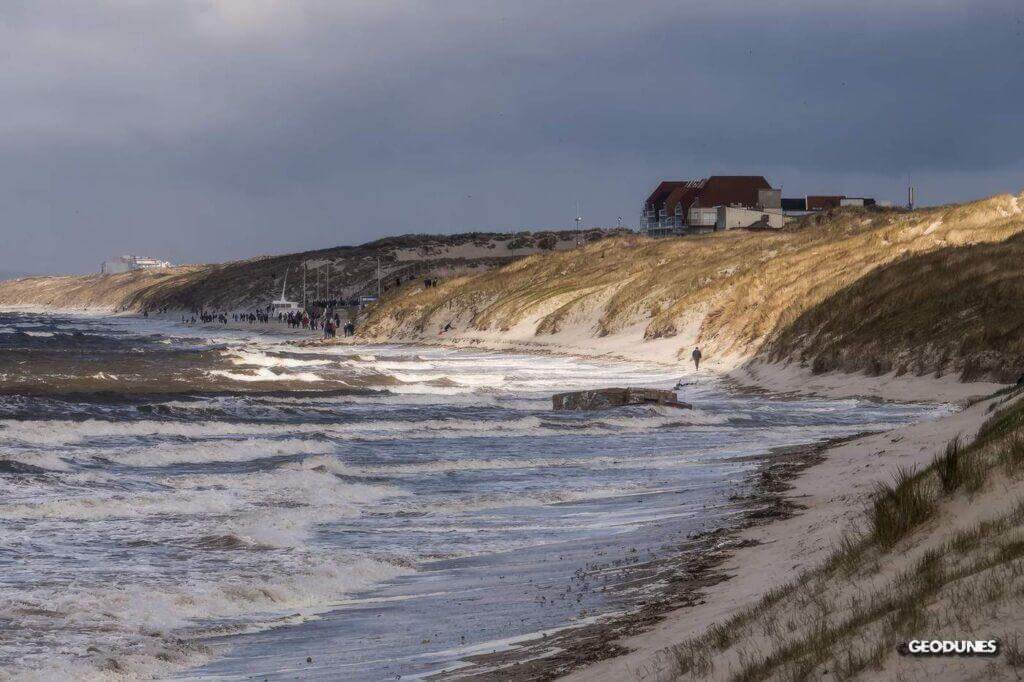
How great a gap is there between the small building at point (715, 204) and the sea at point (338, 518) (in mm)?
89611

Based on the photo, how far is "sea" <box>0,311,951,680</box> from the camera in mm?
10977

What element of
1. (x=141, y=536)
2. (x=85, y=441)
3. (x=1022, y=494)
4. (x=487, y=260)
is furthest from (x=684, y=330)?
(x=487, y=260)

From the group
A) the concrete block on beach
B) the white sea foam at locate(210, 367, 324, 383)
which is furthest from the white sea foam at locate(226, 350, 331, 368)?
the concrete block on beach

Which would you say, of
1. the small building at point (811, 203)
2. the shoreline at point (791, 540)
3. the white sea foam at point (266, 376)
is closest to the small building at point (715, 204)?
the small building at point (811, 203)

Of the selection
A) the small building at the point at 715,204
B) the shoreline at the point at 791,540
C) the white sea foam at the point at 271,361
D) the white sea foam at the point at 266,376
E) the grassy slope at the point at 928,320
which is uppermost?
the small building at the point at 715,204

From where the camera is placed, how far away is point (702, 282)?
234 feet

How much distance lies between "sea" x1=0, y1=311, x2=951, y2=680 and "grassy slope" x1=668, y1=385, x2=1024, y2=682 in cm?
243

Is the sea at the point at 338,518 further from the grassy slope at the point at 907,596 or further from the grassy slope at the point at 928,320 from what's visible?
the grassy slope at the point at 928,320

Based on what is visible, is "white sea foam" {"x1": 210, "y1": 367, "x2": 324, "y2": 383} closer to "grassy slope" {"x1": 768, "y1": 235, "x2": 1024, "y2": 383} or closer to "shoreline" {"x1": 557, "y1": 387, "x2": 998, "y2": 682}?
"grassy slope" {"x1": 768, "y1": 235, "x2": 1024, "y2": 383}

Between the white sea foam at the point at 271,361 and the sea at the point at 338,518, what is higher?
the white sea foam at the point at 271,361

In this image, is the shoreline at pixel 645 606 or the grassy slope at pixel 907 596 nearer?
the grassy slope at pixel 907 596

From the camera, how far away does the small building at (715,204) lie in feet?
414

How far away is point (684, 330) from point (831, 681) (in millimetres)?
56015

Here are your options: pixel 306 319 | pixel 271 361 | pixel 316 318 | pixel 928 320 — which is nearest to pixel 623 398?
pixel 928 320
